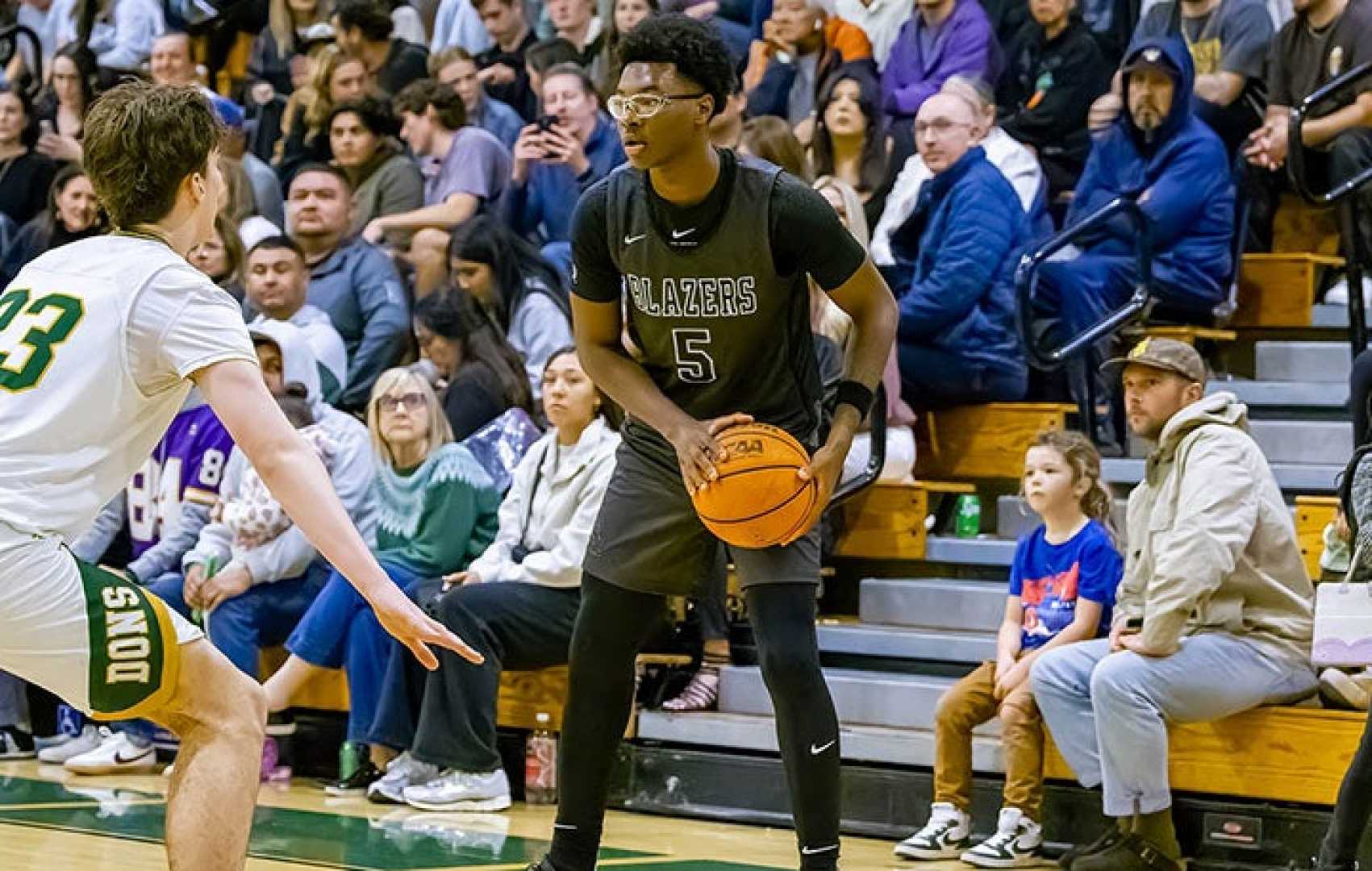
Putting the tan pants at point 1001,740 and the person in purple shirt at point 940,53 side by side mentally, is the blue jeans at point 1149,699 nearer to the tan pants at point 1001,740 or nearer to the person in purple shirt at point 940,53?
the tan pants at point 1001,740

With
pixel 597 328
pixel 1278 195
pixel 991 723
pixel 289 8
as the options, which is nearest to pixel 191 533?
pixel 991 723

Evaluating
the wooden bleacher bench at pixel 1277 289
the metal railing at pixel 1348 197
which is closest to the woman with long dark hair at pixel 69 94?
the wooden bleacher bench at pixel 1277 289

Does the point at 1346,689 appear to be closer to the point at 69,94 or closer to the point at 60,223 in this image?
the point at 60,223

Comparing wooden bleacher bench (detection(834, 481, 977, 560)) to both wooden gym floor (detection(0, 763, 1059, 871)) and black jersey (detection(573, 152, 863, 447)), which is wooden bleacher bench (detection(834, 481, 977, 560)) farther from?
black jersey (detection(573, 152, 863, 447))

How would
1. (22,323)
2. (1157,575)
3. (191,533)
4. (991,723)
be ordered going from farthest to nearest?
(191,533), (991,723), (1157,575), (22,323)

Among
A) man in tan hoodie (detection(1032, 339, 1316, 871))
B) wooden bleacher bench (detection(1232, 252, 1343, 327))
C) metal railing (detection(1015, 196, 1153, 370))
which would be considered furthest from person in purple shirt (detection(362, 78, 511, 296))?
man in tan hoodie (detection(1032, 339, 1316, 871))

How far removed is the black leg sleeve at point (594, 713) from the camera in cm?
489

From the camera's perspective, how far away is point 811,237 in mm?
4785

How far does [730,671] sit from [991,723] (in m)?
0.93

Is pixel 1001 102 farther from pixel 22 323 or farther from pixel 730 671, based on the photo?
pixel 22 323

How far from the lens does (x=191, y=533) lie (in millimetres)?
8266

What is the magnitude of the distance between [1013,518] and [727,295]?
3348mm

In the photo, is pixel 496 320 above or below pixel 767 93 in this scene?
below

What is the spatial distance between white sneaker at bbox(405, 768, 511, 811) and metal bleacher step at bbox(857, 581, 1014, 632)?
145 centimetres
